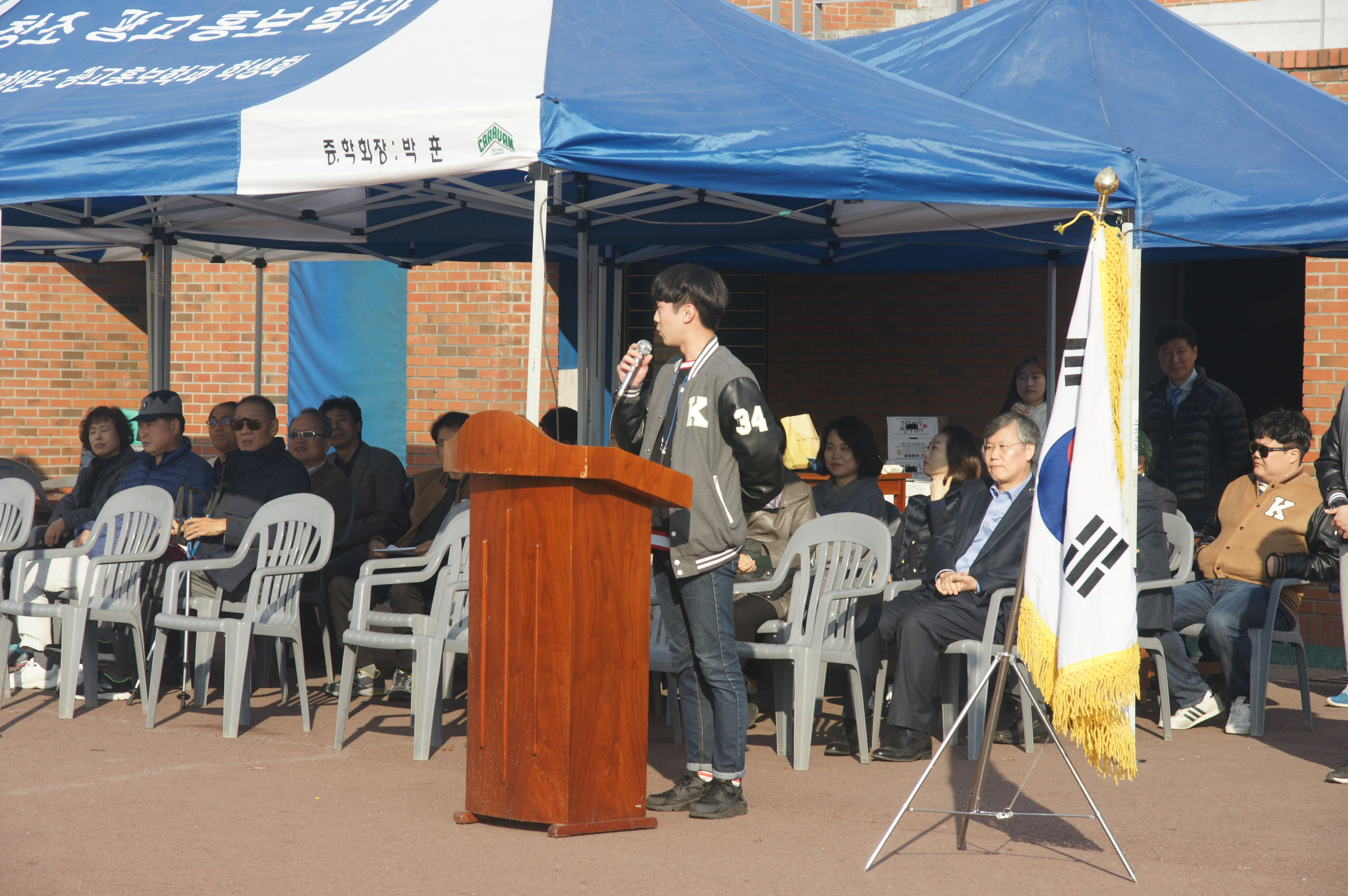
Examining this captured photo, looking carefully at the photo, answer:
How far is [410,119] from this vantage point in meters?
4.98

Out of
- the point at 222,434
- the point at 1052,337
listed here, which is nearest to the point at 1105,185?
the point at 1052,337

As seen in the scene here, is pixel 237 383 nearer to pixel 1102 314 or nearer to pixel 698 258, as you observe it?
pixel 698 258

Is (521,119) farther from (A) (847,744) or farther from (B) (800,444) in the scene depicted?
(B) (800,444)

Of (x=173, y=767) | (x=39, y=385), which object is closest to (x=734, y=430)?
(x=173, y=767)

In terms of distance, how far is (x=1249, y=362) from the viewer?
1062 cm

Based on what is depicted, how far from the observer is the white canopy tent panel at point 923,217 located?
6.08m

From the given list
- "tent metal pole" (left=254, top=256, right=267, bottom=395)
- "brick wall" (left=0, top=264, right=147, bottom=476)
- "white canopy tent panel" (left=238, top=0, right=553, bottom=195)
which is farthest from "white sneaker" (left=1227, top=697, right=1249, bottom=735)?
"brick wall" (left=0, top=264, right=147, bottom=476)

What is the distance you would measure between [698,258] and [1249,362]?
15.5 ft

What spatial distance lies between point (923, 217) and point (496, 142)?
2.53 metres

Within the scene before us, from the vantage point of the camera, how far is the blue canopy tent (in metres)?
4.93

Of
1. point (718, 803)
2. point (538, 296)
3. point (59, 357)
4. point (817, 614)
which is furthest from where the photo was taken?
point (59, 357)

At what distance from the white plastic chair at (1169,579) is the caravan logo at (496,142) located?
10.9 ft

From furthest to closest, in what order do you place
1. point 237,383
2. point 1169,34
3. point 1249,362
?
1. point 237,383
2. point 1249,362
3. point 1169,34

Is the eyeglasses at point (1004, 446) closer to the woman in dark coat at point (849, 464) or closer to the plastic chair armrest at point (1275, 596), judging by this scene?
the woman in dark coat at point (849, 464)
